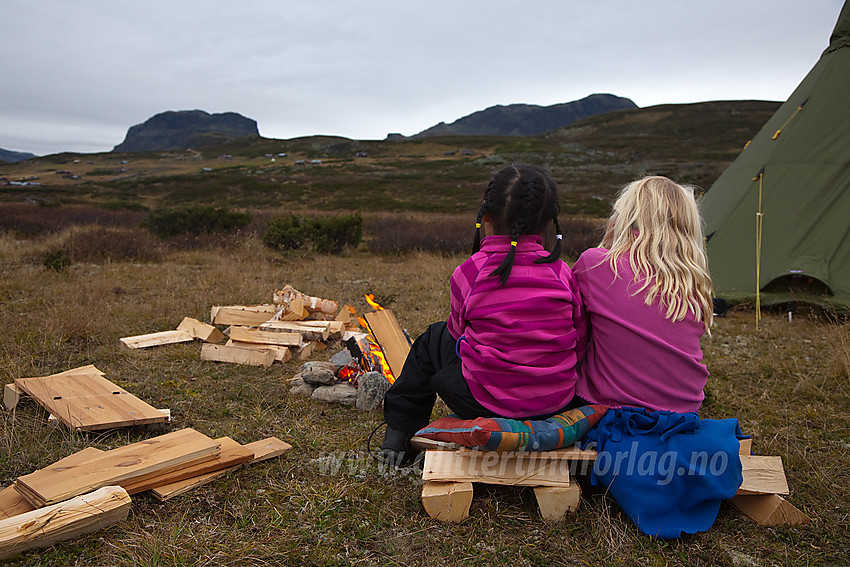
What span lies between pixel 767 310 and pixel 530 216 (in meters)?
5.91

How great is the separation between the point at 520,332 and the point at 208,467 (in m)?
1.69

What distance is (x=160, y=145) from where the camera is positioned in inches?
5753

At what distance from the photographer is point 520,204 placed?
2.44m

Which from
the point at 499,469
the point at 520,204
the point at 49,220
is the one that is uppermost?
the point at 520,204

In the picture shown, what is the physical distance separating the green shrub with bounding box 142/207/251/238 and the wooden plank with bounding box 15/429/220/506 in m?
11.4

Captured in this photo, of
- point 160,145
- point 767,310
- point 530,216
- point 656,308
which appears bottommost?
point 767,310

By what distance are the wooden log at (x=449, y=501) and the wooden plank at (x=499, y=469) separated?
0.04 m

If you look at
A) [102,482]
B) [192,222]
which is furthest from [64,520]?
[192,222]

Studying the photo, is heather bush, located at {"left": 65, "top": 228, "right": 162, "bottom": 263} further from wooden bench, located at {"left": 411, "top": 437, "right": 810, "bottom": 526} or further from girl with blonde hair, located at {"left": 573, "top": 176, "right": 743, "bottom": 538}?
girl with blonde hair, located at {"left": 573, "top": 176, "right": 743, "bottom": 538}

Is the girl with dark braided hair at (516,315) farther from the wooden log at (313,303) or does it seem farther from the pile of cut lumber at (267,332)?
the wooden log at (313,303)

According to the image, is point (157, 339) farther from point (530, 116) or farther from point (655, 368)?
point (530, 116)

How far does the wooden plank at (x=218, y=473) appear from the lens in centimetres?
256

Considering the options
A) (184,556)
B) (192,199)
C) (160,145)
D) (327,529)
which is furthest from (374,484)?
(160,145)

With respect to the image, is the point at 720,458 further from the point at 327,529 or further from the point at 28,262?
the point at 28,262
